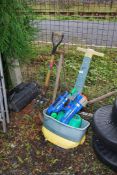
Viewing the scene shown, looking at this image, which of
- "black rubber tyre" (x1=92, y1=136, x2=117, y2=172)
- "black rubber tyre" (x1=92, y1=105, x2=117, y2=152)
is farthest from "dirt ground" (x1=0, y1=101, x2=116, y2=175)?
"black rubber tyre" (x1=92, y1=105, x2=117, y2=152)

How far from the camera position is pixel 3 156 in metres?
2.83

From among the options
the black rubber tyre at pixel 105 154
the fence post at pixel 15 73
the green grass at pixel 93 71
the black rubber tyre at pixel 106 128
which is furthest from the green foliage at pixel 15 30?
the black rubber tyre at pixel 105 154

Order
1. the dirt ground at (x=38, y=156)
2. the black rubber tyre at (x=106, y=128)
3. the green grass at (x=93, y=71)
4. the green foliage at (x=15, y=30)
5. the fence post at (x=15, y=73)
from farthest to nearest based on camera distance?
the green grass at (x=93, y=71) < the fence post at (x=15, y=73) < the green foliage at (x=15, y=30) < the dirt ground at (x=38, y=156) < the black rubber tyre at (x=106, y=128)

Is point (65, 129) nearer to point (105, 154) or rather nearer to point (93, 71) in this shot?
point (105, 154)

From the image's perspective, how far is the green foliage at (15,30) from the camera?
2.87 metres

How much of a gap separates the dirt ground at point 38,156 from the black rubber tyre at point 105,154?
0.11 metres

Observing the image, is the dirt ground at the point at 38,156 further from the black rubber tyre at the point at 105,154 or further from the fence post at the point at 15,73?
the fence post at the point at 15,73

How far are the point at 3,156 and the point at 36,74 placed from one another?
1793mm

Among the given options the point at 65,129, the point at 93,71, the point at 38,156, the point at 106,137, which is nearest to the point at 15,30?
the point at 65,129

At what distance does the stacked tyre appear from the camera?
2502 millimetres

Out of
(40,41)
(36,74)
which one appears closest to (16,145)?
(36,74)

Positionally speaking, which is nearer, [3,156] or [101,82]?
[3,156]

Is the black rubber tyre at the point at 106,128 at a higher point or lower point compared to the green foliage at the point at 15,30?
lower

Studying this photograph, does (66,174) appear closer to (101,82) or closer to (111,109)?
(111,109)
